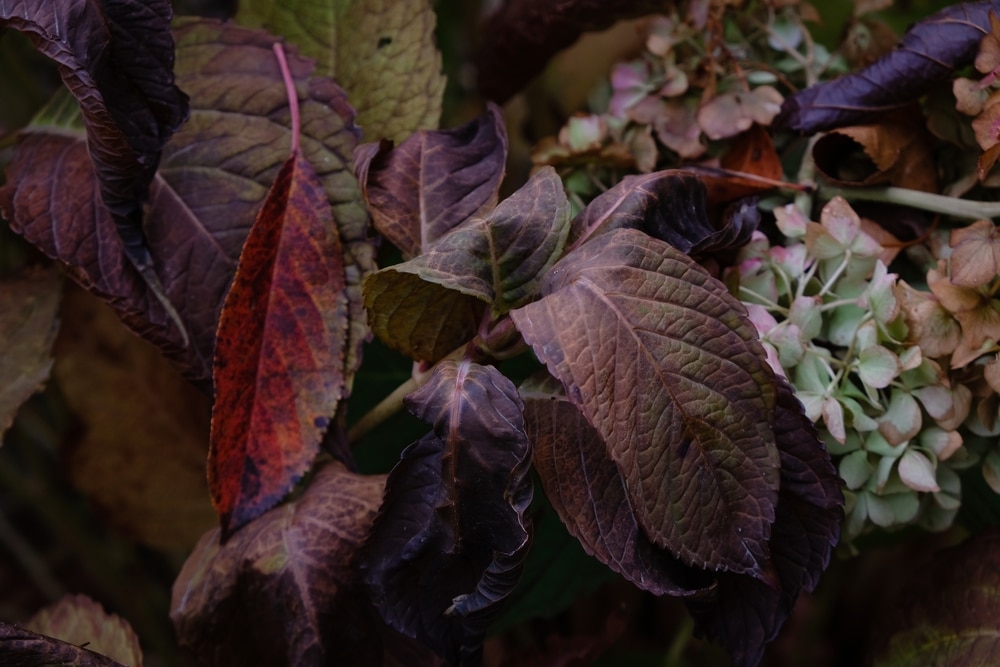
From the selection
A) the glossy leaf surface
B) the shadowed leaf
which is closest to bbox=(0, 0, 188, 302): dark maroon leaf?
the glossy leaf surface

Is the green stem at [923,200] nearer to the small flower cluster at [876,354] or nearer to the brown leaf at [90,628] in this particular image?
the small flower cluster at [876,354]

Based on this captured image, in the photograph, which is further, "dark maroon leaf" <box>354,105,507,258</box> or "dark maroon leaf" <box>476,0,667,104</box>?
"dark maroon leaf" <box>476,0,667,104</box>

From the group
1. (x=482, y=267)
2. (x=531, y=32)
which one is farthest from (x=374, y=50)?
(x=482, y=267)

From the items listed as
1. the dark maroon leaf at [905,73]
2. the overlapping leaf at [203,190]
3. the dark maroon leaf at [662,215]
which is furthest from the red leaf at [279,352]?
the dark maroon leaf at [905,73]

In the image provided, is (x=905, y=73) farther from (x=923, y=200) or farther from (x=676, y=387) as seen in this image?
(x=676, y=387)

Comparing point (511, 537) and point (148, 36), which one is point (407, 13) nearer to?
point (148, 36)

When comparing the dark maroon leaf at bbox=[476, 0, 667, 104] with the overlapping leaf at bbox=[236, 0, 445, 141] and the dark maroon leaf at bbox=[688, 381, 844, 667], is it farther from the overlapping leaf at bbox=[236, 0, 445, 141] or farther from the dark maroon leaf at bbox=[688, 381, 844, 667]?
the dark maroon leaf at bbox=[688, 381, 844, 667]

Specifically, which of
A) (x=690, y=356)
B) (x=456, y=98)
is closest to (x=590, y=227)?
(x=690, y=356)
